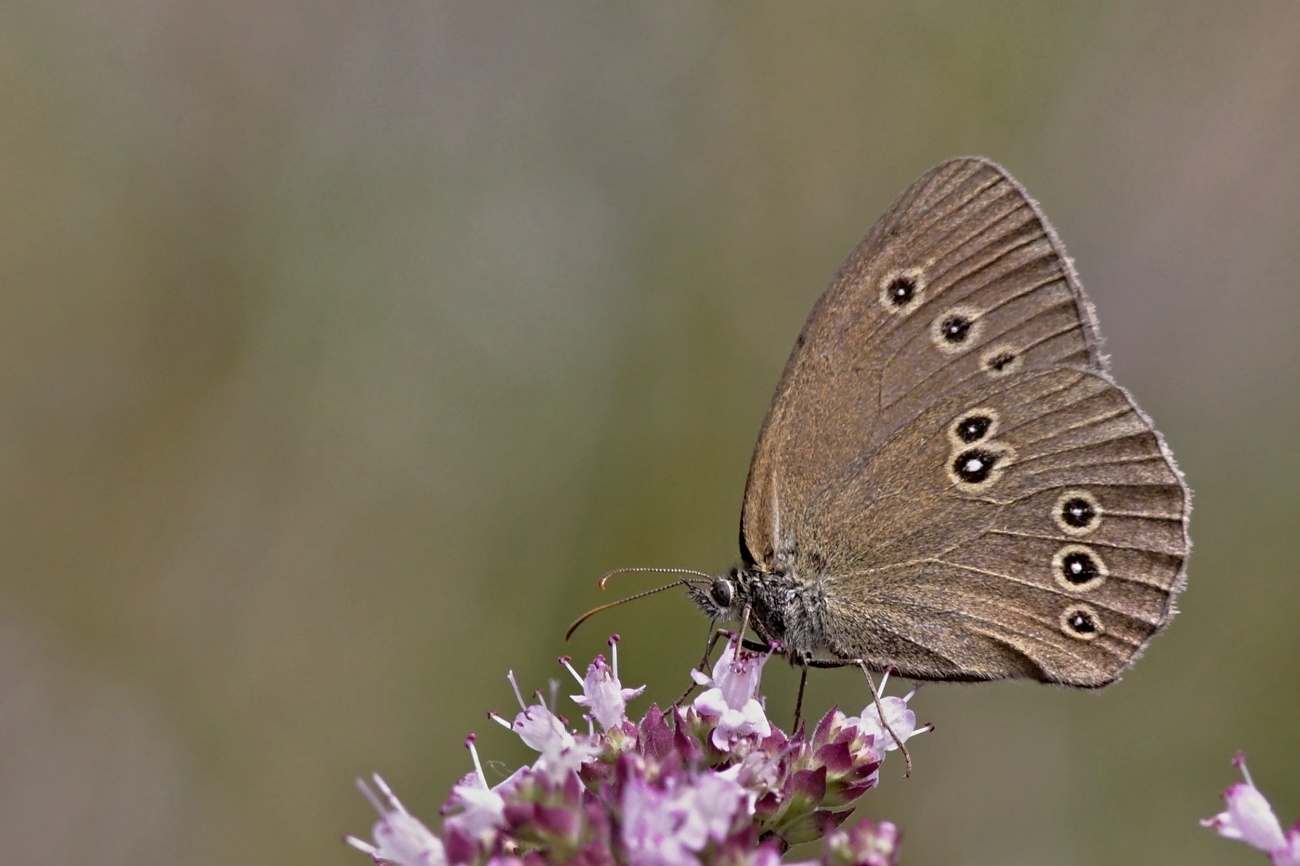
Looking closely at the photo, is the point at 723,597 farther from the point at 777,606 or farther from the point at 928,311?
the point at 928,311

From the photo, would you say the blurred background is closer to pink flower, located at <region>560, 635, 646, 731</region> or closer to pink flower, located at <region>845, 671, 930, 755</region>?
pink flower, located at <region>845, 671, 930, 755</region>

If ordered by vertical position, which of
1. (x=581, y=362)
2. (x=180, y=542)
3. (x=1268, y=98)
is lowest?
(x=1268, y=98)

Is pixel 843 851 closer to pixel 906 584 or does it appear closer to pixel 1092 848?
pixel 906 584

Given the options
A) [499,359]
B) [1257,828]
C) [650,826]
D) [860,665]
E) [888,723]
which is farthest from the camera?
[499,359]

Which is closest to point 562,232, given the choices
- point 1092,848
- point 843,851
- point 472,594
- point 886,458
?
point 472,594

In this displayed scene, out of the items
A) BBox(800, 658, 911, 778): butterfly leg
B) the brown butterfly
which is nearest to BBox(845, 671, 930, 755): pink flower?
BBox(800, 658, 911, 778): butterfly leg

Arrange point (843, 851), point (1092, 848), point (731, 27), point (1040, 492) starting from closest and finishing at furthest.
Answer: point (843, 851) → point (1040, 492) → point (1092, 848) → point (731, 27)

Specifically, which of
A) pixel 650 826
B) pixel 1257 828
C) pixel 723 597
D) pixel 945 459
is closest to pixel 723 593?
pixel 723 597
